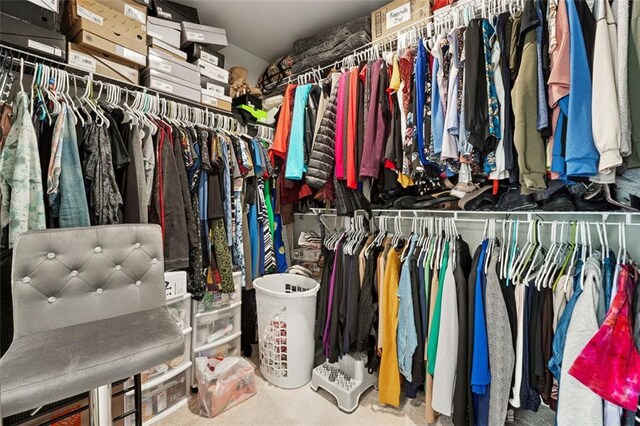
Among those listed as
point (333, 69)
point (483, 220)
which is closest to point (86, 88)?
point (333, 69)

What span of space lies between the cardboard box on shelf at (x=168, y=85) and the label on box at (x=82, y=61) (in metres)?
0.26

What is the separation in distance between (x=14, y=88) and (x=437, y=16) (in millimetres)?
2092

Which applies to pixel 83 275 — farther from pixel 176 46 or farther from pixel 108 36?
pixel 176 46

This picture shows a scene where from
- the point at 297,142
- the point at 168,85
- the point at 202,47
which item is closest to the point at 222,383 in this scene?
the point at 297,142

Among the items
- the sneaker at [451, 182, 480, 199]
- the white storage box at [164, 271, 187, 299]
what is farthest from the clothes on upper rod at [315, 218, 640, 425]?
the white storage box at [164, 271, 187, 299]

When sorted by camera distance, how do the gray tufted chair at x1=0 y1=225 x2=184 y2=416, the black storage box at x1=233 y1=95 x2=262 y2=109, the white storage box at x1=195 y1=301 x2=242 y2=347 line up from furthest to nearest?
the black storage box at x1=233 y1=95 x2=262 y2=109, the white storage box at x1=195 y1=301 x2=242 y2=347, the gray tufted chair at x1=0 y1=225 x2=184 y2=416

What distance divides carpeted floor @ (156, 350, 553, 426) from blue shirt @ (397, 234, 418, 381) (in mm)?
271

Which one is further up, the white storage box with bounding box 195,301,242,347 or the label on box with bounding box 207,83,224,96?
the label on box with bounding box 207,83,224,96

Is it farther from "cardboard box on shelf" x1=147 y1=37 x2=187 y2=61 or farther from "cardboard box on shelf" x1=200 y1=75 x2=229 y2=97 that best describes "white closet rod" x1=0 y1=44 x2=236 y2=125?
"cardboard box on shelf" x1=147 y1=37 x2=187 y2=61

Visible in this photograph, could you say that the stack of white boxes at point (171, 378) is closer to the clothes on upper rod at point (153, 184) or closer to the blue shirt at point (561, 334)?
the clothes on upper rod at point (153, 184)

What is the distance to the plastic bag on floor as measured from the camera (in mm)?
1489

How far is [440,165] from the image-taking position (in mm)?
1371

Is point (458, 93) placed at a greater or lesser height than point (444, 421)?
greater

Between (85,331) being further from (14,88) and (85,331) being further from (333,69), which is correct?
(333,69)
